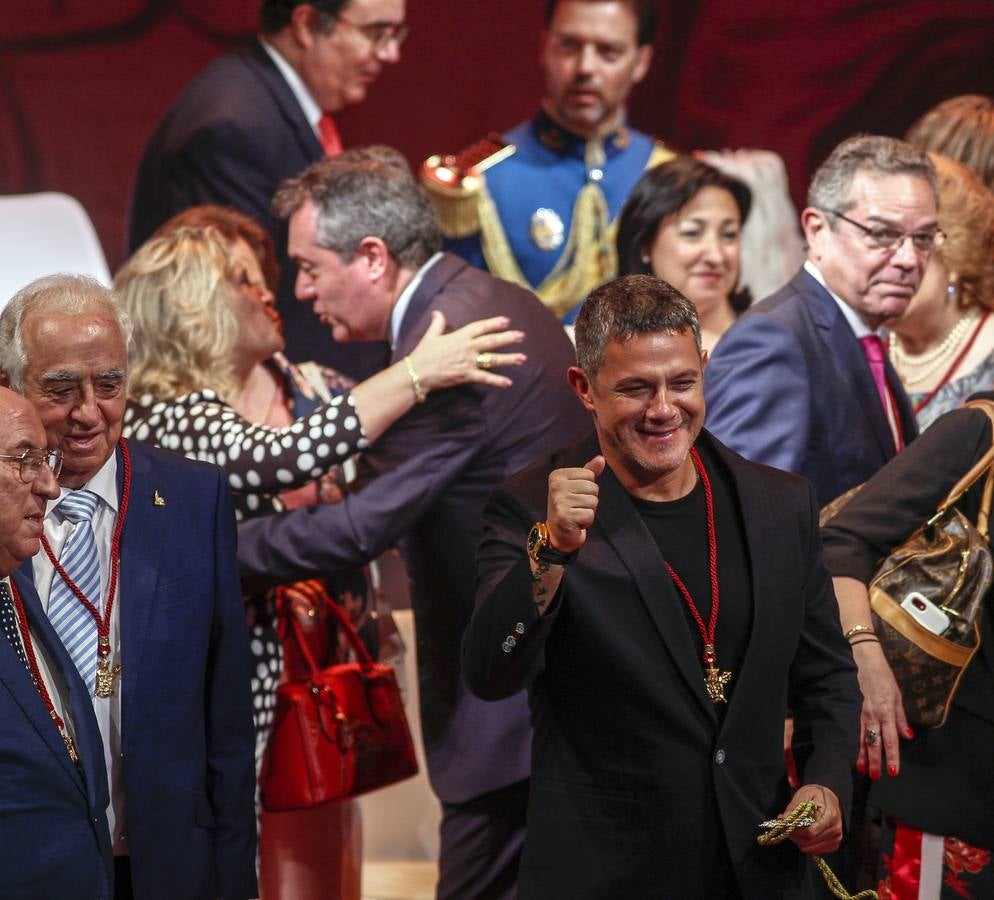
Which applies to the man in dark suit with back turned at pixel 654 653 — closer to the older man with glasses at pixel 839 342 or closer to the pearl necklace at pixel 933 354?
the older man with glasses at pixel 839 342

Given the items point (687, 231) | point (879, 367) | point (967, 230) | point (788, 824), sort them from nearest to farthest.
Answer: point (788, 824) → point (879, 367) → point (967, 230) → point (687, 231)

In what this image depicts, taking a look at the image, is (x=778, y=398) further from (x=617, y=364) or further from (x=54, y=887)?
(x=54, y=887)

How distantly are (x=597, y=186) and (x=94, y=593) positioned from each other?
2.89 metres

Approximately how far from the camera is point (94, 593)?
9.13ft

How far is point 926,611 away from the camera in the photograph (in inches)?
119

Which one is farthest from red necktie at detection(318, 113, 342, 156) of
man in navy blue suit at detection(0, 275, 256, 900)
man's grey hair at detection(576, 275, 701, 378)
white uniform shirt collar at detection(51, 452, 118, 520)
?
man's grey hair at detection(576, 275, 701, 378)

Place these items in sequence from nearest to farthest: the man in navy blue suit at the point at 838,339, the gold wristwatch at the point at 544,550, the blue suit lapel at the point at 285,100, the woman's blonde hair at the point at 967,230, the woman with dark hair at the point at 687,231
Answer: the gold wristwatch at the point at 544,550 → the man in navy blue suit at the point at 838,339 → the woman's blonde hair at the point at 967,230 → the woman with dark hair at the point at 687,231 → the blue suit lapel at the point at 285,100

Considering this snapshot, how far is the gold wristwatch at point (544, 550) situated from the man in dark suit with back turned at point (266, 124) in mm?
2772

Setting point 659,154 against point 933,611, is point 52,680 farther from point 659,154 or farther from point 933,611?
point 659,154

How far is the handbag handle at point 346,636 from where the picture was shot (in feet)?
12.3

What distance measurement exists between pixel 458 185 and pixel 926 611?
263 cm

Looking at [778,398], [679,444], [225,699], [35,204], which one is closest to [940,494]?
[778,398]

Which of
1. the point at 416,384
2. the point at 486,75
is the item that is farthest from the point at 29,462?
the point at 486,75

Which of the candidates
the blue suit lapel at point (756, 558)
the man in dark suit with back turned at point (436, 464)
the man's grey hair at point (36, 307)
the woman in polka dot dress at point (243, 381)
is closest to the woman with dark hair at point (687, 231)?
the man in dark suit with back turned at point (436, 464)
